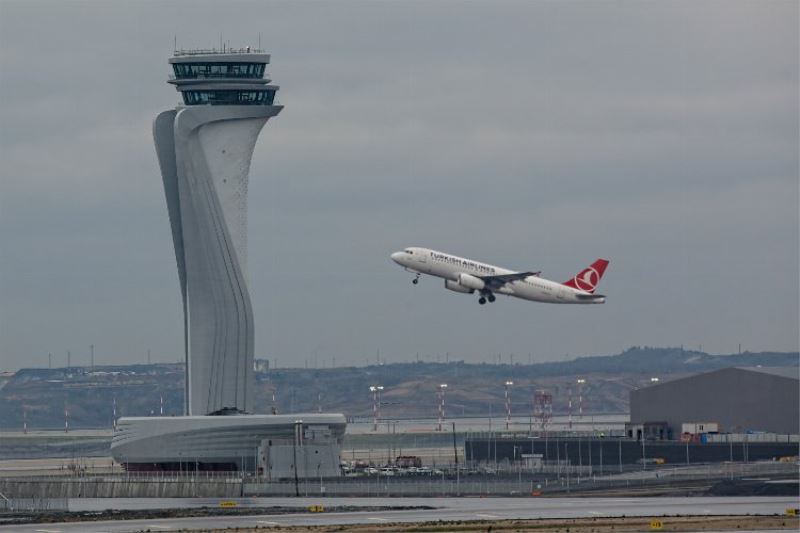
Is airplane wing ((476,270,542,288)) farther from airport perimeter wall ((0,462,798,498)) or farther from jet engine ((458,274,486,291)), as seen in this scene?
airport perimeter wall ((0,462,798,498))

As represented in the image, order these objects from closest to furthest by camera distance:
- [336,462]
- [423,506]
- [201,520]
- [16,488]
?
[201,520], [423,506], [16,488], [336,462]

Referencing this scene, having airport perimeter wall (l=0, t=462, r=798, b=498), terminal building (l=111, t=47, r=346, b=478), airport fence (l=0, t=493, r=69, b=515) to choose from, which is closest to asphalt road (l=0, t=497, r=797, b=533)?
airport fence (l=0, t=493, r=69, b=515)

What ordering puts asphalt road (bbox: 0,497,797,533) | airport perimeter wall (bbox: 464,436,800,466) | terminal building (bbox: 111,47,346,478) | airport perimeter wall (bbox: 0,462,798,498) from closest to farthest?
asphalt road (bbox: 0,497,797,533) → airport perimeter wall (bbox: 0,462,798,498) → airport perimeter wall (bbox: 464,436,800,466) → terminal building (bbox: 111,47,346,478)

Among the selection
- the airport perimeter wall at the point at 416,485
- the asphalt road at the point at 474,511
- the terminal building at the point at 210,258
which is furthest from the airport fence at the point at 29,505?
the terminal building at the point at 210,258

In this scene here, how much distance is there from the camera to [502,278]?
194 metres

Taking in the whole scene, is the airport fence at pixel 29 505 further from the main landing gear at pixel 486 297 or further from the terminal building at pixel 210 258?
the main landing gear at pixel 486 297

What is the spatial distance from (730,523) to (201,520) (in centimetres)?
3148

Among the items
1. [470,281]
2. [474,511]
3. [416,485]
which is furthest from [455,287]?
[474,511]

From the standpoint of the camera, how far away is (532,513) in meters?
113

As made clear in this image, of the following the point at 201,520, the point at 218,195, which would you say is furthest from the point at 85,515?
the point at 218,195

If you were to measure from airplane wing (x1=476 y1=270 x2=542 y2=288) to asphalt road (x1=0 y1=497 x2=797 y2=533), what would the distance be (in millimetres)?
60581

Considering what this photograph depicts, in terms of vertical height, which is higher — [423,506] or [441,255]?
[441,255]

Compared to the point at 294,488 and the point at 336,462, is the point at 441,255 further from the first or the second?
the point at 294,488

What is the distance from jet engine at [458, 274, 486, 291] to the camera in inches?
7466
